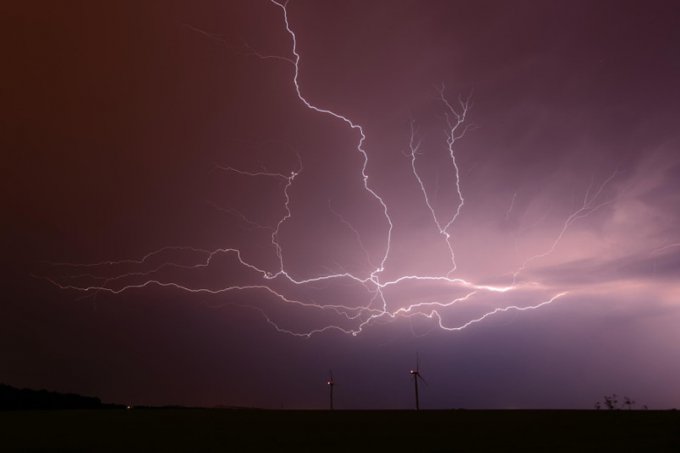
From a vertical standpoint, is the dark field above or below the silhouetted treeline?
below

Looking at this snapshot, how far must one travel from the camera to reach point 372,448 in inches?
334

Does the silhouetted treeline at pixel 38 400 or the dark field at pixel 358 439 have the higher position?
the silhouetted treeline at pixel 38 400

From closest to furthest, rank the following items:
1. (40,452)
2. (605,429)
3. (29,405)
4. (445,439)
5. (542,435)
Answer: (40,452)
(445,439)
(542,435)
(605,429)
(29,405)

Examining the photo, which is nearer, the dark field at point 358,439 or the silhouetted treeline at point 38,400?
the dark field at point 358,439

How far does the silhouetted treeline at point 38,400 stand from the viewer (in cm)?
3682

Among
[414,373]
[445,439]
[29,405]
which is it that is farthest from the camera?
[414,373]

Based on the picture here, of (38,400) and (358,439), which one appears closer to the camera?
(358,439)

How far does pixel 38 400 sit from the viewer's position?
128 ft

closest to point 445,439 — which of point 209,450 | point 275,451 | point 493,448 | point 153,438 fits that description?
point 493,448

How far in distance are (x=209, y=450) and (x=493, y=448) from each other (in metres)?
4.64

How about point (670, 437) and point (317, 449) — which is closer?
point (317, 449)

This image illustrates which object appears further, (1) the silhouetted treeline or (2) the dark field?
(1) the silhouetted treeline

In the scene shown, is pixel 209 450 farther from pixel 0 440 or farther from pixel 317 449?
pixel 0 440

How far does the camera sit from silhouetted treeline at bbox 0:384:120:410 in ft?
121
